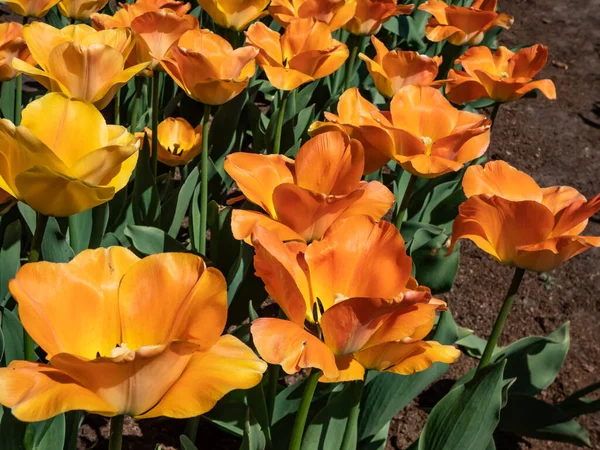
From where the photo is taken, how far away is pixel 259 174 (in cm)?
109

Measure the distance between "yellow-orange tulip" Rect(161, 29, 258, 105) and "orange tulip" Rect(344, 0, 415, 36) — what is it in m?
0.74

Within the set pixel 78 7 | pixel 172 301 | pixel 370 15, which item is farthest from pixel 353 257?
pixel 370 15

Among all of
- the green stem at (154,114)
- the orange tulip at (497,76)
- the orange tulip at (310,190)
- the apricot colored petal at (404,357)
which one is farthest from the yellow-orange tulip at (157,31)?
the apricot colored petal at (404,357)

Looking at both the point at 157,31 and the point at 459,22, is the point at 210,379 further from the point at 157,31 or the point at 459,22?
the point at 459,22

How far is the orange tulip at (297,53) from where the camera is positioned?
153 cm

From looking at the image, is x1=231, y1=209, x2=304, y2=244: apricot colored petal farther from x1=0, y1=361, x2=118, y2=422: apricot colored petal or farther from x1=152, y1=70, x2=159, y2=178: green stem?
x1=152, y1=70, x2=159, y2=178: green stem

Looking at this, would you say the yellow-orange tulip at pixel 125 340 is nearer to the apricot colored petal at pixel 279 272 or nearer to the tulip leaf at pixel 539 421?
the apricot colored petal at pixel 279 272

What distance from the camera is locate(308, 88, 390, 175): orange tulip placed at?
3.90 feet

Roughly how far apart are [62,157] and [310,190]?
0.33 metres

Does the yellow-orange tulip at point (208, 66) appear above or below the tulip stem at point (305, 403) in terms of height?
above

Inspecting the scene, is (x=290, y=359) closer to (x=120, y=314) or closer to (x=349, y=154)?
(x=120, y=314)

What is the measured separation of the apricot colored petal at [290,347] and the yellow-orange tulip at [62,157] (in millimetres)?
284

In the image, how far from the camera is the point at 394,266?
2.72 feet

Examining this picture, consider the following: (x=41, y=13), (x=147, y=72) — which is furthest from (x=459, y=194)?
(x=41, y=13)
